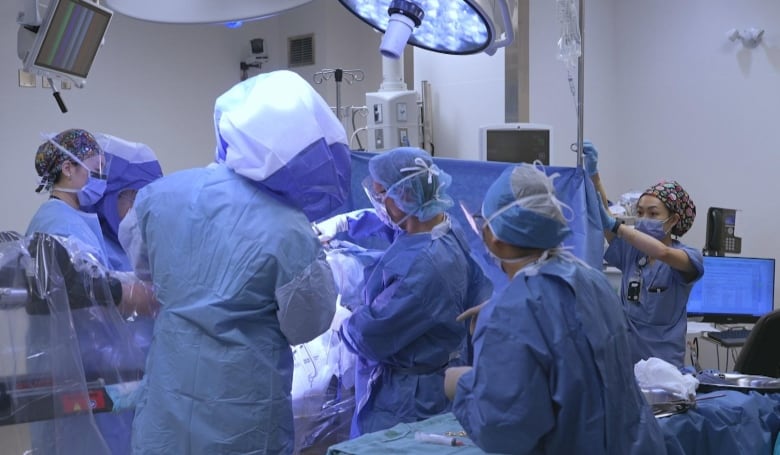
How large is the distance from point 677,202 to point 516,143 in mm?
737

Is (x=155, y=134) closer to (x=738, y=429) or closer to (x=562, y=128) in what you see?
(x=562, y=128)

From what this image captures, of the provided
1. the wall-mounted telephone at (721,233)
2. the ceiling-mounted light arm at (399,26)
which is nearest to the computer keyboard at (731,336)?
the wall-mounted telephone at (721,233)

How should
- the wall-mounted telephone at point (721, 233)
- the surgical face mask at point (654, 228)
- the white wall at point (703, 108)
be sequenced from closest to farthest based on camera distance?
1. the surgical face mask at point (654, 228)
2. the wall-mounted telephone at point (721, 233)
3. the white wall at point (703, 108)

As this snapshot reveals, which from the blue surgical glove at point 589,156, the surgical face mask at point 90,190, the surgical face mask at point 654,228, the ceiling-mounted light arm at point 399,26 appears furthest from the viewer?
the surgical face mask at point 654,228

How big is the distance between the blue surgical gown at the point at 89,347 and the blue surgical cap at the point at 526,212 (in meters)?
1.20

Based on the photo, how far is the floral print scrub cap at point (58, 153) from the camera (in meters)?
2.39

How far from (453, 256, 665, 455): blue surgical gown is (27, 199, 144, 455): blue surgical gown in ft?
3.75

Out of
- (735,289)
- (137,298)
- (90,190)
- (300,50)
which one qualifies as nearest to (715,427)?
(137,298)

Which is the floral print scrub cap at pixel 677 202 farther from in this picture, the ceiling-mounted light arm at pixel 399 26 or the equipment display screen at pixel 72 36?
the equipment display screen at pixel 72 36

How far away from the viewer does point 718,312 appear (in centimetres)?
404

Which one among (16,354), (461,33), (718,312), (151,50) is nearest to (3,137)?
(151,50)

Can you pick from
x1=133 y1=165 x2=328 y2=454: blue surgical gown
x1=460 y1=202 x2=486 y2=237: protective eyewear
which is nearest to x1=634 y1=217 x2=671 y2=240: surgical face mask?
x1=460 y1=202 x2=486 y2=237: protective eyewear

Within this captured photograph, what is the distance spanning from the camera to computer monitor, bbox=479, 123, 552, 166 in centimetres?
338

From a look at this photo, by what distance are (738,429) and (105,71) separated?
198 inches
